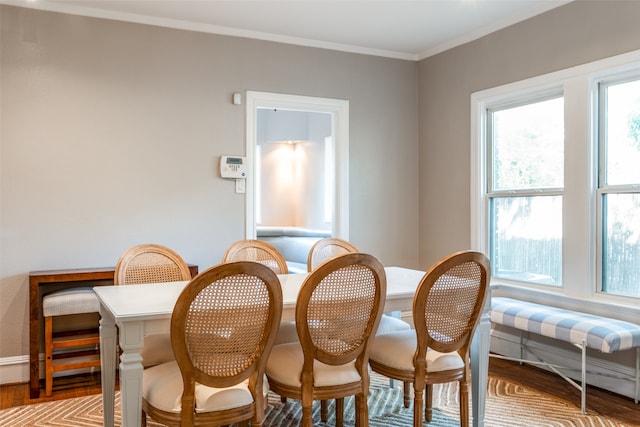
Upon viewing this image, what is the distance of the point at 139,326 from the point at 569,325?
247cm

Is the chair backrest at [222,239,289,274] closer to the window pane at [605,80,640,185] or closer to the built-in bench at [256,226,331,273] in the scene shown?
the window pane at [605,80,640,185]

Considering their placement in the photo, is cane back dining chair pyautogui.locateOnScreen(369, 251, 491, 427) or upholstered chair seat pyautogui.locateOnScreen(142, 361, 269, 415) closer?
upholstered chair seat pyautogui.locateOnScreen(142, 361, 269, 415)

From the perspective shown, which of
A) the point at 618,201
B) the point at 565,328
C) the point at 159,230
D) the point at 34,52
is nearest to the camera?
the point at 565,328

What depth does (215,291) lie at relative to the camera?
186 cm

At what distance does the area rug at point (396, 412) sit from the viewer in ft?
9.34

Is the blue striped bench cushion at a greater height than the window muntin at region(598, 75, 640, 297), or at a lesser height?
lesser

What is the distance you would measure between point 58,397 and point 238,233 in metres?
1.72

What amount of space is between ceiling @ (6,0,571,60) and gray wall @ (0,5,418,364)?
0.28 ft

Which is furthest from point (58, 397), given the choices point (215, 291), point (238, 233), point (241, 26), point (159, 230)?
point (241, 26)

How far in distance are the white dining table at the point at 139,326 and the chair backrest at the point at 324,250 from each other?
15.5 inches

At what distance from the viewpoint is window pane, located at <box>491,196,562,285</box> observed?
378cm

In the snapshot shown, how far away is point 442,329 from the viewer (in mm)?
2346

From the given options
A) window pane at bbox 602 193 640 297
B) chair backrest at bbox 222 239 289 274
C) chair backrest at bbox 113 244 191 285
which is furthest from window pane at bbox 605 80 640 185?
chair backrest at bbox 113 244 191 285

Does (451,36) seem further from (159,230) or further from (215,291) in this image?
(215,291)
